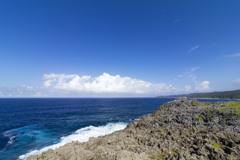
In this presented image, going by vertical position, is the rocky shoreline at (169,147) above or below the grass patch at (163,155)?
above

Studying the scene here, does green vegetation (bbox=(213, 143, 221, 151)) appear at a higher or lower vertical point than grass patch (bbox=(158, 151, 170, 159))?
higher

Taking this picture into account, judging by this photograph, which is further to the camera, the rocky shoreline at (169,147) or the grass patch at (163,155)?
the grass patch at (163,155)

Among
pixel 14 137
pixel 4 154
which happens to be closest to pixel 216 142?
pixel 4 154

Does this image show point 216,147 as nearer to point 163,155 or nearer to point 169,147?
point 169,147

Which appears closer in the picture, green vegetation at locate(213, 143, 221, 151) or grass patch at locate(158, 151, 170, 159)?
grass patch at locate(158, 151, 170, 159)

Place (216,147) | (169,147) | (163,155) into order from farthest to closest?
(169,147) → (216,147) → (163,155)

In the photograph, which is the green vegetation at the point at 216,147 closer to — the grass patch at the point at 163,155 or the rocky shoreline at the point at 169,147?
the rocky shoreline at the point at 169,147

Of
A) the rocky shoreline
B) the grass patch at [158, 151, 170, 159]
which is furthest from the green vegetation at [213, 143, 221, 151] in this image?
the grass patch at [158, 151, 170, 159]

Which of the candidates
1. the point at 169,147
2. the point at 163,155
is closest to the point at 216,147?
the point at 169,147

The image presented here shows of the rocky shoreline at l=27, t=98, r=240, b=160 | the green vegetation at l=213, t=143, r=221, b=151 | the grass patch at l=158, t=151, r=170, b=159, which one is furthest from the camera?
the green vegetation at l=213, t=143, r=221, b=151

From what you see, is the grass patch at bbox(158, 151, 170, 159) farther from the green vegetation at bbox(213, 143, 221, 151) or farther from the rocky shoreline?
the green vegetation at bbox(213, 143, 221, 151)

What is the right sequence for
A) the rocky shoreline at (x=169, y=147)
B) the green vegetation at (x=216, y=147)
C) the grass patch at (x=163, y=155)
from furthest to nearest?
the green vegetation at (x=216, y=147) < the grass patch at (x=163, y=155) < the rocky shoreline at (x=169, y=147)

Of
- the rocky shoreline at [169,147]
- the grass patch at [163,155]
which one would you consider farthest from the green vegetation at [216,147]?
the grass patch at [163,155]

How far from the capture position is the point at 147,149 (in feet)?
46.5
